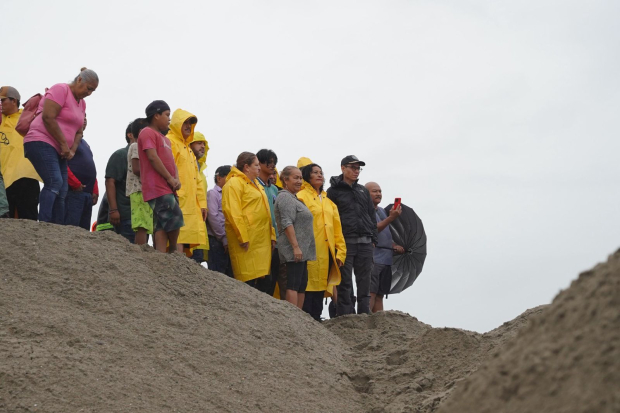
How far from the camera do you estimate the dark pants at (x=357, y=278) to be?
357 inches

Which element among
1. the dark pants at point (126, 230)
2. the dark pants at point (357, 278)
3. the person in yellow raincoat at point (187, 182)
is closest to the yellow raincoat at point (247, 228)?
the person in yellow raincoat at point (187, 182)

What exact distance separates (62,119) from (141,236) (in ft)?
4.05

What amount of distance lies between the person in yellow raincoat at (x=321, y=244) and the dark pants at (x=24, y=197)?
9.04ft

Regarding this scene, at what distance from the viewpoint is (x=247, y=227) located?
8.38m

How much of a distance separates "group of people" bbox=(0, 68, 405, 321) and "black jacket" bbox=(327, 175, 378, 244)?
13 mm

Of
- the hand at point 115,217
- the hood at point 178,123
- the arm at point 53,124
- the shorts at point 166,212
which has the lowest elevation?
the shorts at point 166,212

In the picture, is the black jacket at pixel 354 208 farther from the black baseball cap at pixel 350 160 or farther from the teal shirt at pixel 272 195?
the teal shirt at pixel 272 195

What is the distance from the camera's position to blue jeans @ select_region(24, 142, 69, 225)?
273 inches

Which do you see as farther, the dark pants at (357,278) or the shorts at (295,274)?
the dark pants at (357,278)

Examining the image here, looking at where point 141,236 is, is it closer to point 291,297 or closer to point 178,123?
point 178,123

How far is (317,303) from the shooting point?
9008 millimetres

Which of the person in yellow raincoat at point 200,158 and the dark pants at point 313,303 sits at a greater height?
the person in yellow raincoat at point 200,158

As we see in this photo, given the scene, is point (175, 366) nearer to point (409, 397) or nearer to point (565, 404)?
point (409, 397)

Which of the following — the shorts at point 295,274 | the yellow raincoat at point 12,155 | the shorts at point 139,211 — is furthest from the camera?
the shorts at point 295,274
